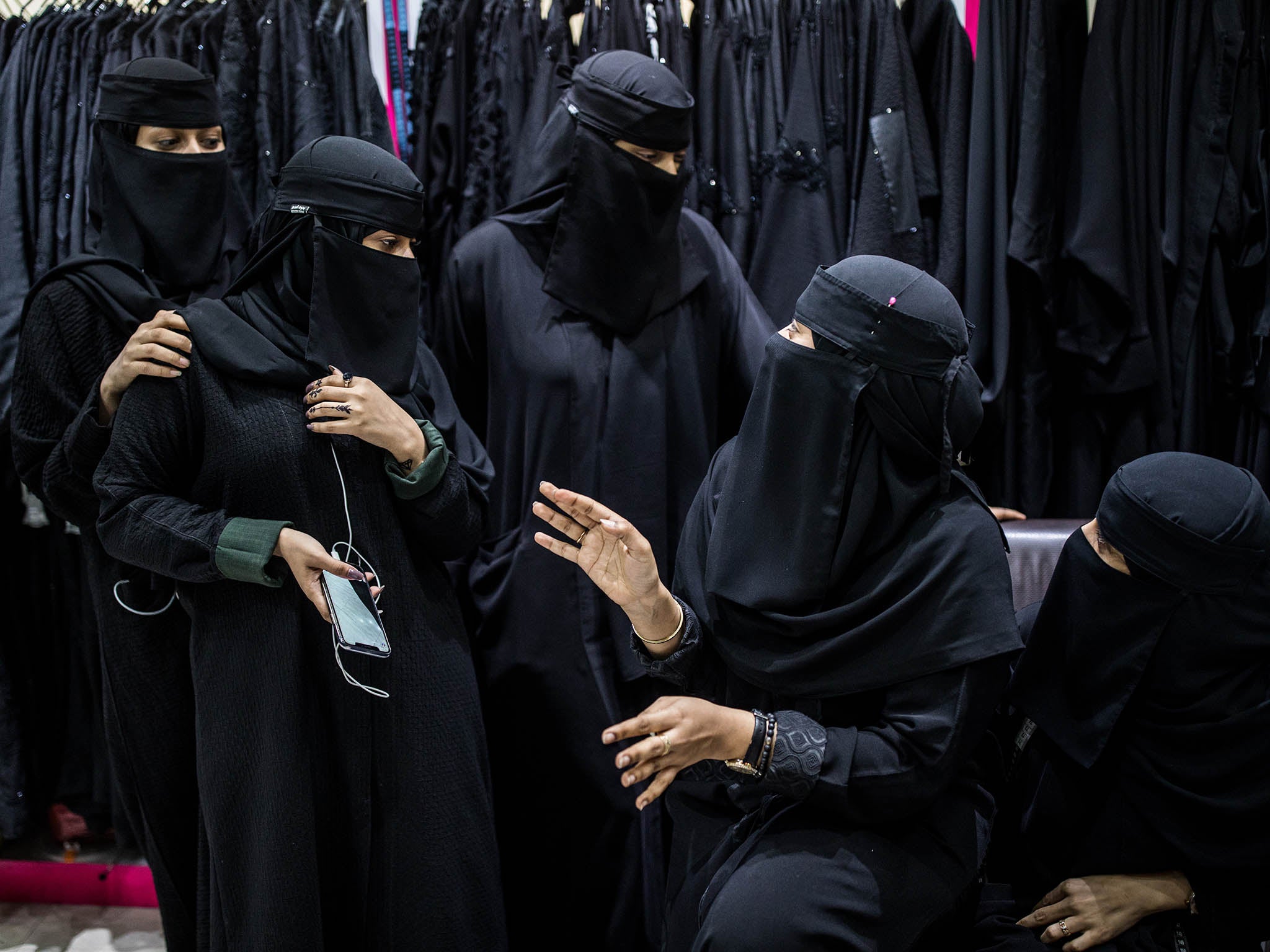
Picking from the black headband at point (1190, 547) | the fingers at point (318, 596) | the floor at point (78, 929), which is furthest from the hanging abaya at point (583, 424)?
the floor at point (78, 929)

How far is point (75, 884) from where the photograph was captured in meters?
2.64

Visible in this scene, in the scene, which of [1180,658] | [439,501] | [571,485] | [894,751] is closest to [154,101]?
[439,501]

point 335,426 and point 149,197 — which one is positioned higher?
point 149,197

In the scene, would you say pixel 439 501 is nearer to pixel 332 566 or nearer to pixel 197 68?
pixel 332 566

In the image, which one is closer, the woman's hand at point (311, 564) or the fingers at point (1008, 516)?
the woman's hand at point (311, 564)

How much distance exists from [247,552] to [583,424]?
2.36 ft

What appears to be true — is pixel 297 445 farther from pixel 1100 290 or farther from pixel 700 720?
pixel 1100 290

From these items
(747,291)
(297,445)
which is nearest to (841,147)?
(747,291)

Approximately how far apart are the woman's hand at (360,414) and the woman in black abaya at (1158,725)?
1.05m

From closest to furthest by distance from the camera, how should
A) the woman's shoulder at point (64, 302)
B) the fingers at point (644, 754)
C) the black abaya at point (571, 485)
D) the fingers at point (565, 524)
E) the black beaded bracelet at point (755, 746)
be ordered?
the fingers at point (644, 754)
the black beaded bracelet at point (755, 746)
the fingers at point (565, 524)
the woman's shoulder at point (64, 302)
the black abaya at point (571, 485)

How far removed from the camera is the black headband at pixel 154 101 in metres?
1.95

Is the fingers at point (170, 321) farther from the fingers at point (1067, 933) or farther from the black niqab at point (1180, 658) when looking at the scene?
the fingers at point (1067, 933)

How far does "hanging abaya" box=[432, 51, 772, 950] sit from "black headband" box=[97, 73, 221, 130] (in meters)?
0.53

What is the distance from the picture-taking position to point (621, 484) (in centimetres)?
213
